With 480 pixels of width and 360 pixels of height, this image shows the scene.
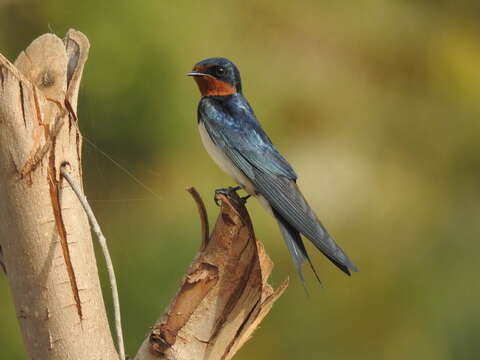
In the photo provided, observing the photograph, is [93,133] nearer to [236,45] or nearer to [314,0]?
[236,45]

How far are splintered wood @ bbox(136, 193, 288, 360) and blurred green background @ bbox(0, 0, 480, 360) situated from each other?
2.36ft

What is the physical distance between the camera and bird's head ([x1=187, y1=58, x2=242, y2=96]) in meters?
1.66

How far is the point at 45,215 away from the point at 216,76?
73 cm

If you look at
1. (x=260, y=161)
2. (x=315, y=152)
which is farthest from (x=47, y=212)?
(x=315, y=152)

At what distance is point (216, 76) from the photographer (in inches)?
65.8

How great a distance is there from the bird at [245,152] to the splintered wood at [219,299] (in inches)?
8.6

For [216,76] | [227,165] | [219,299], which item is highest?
[216,76]

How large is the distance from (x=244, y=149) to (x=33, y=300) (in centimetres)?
69

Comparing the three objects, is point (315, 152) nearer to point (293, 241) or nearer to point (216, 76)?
point (216, 76)

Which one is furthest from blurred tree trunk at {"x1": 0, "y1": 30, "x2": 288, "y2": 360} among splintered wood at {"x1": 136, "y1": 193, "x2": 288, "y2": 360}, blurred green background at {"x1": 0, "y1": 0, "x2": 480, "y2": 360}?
blurred green background at {"x1": 0, "y1": 0, "x2": 480, "y2": 360}

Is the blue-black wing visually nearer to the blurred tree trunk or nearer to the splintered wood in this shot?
→ the splintered wood

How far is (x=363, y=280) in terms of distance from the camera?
2.15 metres

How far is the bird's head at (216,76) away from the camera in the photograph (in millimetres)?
1664

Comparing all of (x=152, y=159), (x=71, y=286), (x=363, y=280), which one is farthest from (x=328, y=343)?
(x=71, y=286)
